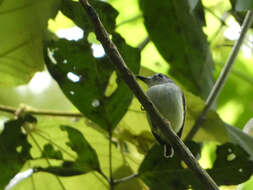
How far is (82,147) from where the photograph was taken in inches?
78.3

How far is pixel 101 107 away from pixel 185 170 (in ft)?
1.39

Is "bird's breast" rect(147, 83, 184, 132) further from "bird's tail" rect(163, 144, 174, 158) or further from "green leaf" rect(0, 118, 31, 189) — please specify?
"green leaf" rect(0, 118, 31, 189)

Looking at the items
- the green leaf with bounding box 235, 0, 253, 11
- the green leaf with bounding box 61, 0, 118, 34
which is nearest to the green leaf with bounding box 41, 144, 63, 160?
the green leaf with bounding box 61, 0, 118, 34

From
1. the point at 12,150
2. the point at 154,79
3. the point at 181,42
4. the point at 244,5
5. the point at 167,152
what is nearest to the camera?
the point at 244,5

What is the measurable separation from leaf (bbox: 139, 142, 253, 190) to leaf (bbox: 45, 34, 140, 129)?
0.73ft

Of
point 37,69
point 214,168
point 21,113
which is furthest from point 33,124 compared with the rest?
point 214,168

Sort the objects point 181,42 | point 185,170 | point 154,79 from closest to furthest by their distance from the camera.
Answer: point 185,170, point 154,79, point 181,42

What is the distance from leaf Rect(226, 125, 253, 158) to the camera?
6.87ft

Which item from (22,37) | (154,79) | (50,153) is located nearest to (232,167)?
(154,79)

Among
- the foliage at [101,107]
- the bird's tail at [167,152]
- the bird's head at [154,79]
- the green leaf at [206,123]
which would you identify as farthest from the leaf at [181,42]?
the bird's tail at [167,152]

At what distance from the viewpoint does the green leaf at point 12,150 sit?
2.11 metres

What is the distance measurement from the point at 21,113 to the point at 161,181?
0.72m

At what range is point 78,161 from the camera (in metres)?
1.97

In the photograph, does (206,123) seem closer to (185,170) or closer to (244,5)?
(185,170)
